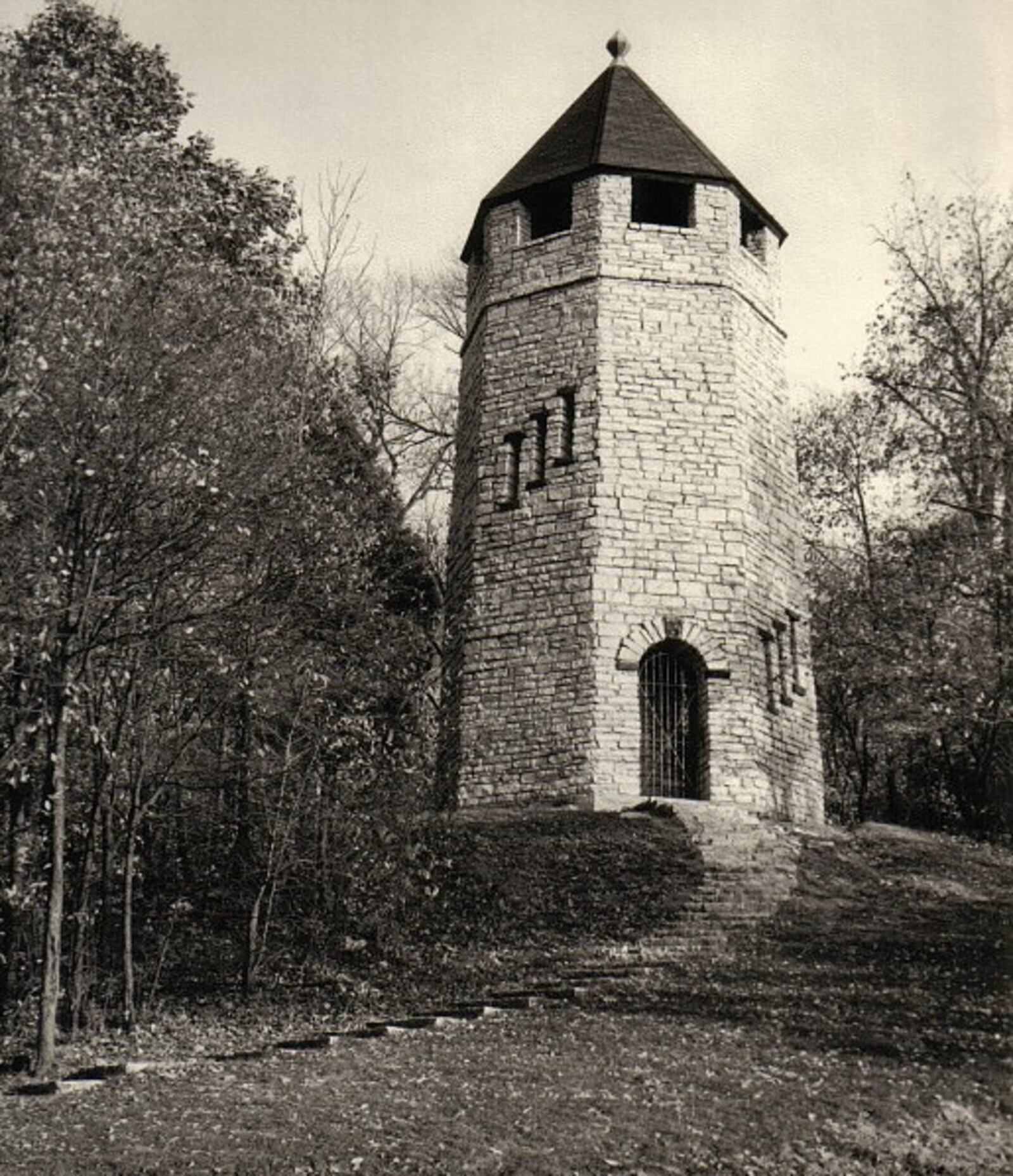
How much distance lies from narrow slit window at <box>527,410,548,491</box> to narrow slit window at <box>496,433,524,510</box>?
204 mm

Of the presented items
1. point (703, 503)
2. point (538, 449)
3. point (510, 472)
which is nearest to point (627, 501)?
point (703, 503)

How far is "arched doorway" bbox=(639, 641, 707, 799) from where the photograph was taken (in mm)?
16406

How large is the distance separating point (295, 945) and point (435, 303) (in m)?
18.1

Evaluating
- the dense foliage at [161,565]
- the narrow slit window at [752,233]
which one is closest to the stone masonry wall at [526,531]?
the dense foliage at [161,565]

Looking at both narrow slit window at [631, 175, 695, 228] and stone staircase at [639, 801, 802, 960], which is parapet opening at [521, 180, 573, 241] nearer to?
narrow slit window at [631, 175, 695, 228]

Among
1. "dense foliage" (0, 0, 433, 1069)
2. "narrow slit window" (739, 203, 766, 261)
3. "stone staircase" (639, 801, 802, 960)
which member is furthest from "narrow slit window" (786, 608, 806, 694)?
"narrow slit window" (739, 203, 766, 261)

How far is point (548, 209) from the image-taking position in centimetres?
1991

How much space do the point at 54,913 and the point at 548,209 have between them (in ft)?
43.6

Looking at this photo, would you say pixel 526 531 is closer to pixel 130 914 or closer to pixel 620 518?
pixel 620 518

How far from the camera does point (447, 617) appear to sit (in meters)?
18.5

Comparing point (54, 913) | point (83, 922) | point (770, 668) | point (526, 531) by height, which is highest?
point (526, 531)

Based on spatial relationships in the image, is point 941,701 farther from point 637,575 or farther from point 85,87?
point 85,87

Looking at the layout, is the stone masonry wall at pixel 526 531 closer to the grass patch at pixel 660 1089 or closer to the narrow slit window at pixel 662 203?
the narrow slit window at pixel 662 203

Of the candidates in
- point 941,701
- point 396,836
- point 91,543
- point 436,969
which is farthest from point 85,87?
point 941,701
